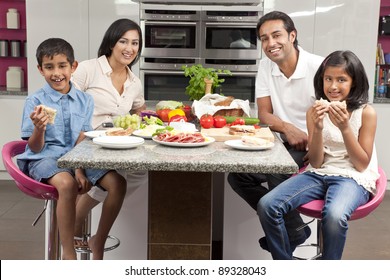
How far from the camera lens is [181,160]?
2.27 metres

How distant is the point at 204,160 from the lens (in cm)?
227

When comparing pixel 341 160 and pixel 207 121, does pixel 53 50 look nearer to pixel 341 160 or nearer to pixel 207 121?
pixel 207 121

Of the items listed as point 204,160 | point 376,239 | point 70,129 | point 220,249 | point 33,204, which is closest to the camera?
point 204,160

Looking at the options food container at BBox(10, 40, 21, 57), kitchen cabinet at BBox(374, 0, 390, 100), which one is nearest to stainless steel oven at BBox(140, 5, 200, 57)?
food container at BBox(10, 40, 21, 57)

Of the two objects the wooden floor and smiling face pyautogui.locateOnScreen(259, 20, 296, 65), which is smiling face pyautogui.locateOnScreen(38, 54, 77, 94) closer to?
smiling face pyautogui.locateOnScreen(259, 20, 296, 65)

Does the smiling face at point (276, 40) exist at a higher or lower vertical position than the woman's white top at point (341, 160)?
higher

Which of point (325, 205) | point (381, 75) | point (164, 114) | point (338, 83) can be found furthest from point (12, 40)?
point (325, 205)

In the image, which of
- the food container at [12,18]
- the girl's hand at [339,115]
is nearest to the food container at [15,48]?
the food container at [12,18]

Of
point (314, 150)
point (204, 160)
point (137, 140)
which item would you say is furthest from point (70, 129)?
point (314, 150)

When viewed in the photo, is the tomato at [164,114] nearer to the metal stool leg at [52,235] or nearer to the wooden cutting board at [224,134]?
the wooden cutting board at [224,134]

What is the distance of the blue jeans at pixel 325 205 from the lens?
2426mm

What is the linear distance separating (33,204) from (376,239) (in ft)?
9.25

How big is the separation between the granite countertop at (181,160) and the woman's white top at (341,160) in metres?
0.35

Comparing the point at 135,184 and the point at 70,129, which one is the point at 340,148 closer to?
the point at 135,184
